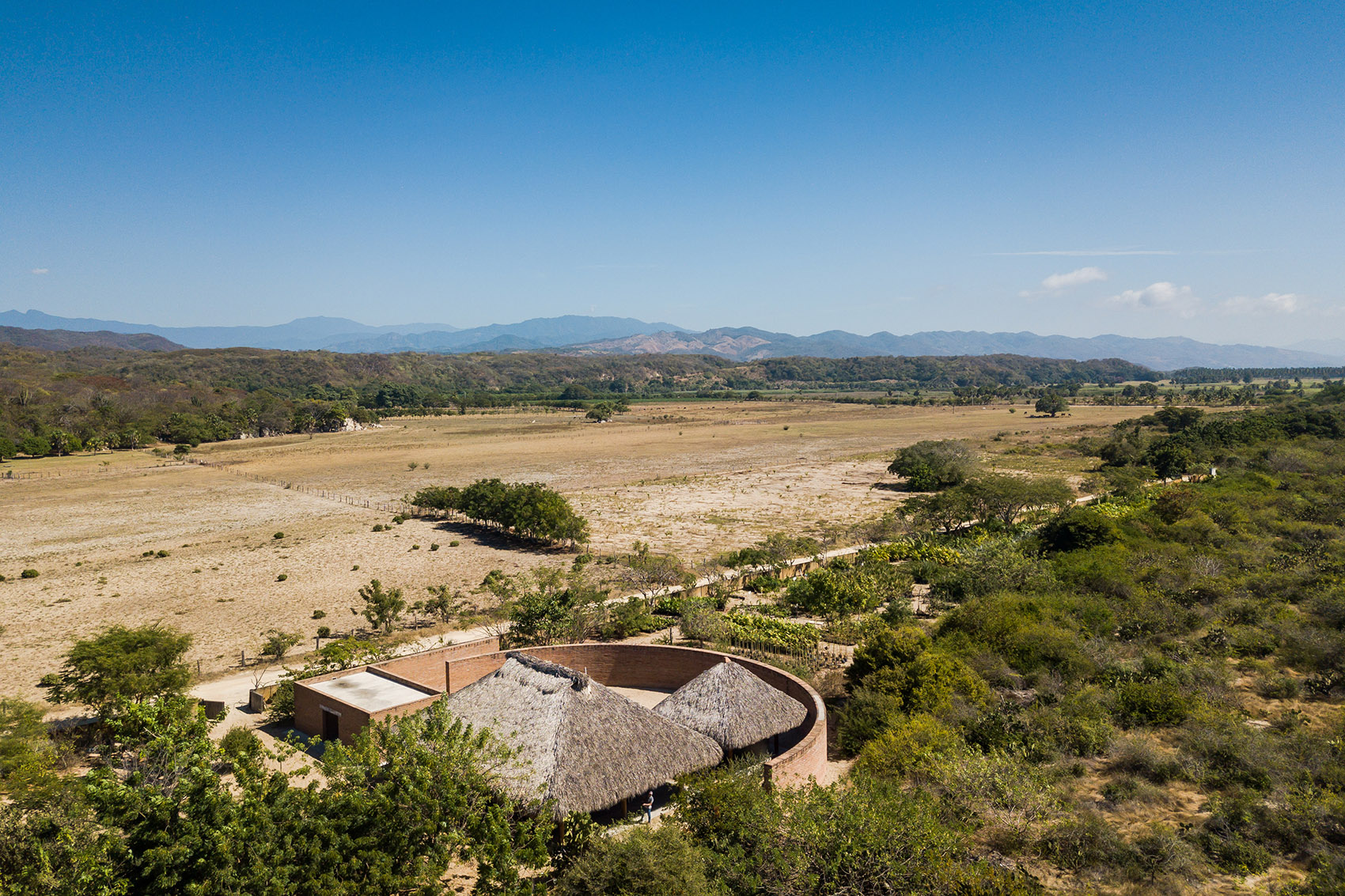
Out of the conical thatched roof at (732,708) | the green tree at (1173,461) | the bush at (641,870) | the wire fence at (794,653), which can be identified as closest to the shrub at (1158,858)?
the conical thatched roof at (732,708)

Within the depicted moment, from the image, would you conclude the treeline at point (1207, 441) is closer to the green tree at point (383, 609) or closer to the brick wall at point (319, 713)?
the green tree at point (383, 609)

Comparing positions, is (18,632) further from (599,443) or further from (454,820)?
(599,443)

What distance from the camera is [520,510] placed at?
41344 mm

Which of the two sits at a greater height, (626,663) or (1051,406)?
(1051,406)

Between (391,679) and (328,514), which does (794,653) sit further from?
(328,514)

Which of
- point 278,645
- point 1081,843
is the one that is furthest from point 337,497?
point 1081,843

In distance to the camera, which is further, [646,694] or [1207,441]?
[1207,441]

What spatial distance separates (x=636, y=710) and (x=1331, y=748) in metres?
14.2

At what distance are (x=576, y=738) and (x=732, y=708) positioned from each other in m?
3.77

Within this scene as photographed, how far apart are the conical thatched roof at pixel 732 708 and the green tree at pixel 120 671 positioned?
1284 cm

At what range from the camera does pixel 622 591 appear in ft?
102

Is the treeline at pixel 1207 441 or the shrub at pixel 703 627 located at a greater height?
the treeline at pixel 1207 441

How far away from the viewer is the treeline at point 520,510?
4000 centimetres

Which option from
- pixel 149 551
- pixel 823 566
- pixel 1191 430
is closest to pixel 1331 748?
pixel 823 566
